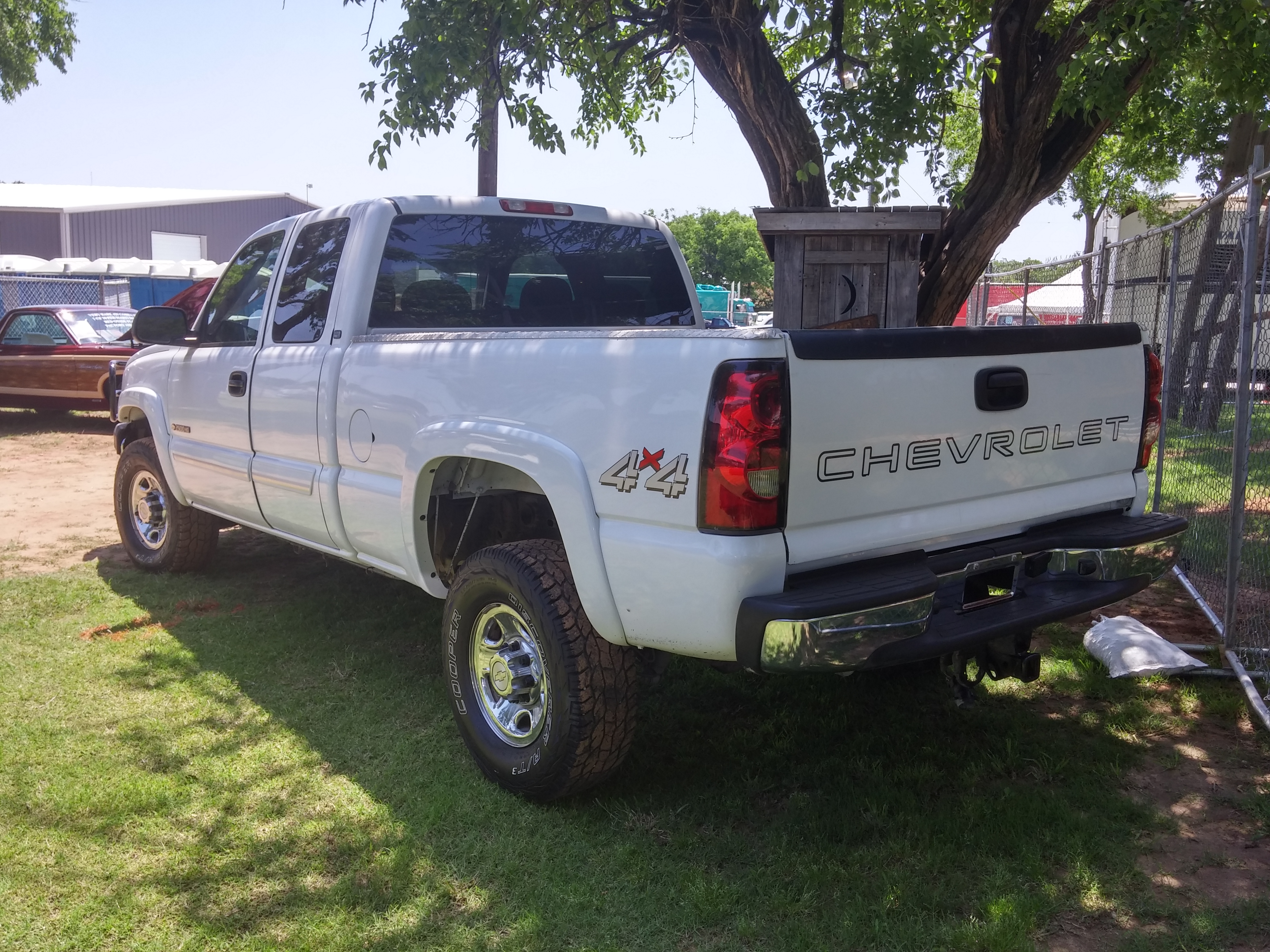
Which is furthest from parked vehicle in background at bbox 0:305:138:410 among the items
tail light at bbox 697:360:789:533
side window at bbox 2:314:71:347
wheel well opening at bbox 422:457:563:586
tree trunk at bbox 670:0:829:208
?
tail light at bbox 697:360:789:533

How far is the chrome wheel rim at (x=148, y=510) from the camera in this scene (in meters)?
6.50

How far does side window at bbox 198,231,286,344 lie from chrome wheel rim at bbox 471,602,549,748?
2.30 meters

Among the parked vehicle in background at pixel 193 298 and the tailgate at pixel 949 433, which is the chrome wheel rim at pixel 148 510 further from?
the parked vehicle in background at pixel 193 298

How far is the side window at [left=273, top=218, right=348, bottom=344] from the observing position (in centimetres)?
475

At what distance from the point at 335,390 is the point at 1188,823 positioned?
11.7ft

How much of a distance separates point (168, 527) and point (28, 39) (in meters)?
27.0

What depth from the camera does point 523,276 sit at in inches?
193

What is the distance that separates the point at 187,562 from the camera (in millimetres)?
6414

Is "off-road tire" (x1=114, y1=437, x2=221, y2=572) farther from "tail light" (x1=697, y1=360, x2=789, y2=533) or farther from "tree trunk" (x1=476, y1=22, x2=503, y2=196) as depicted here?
"tail light" (x1=697, y1=360, x2=789, y2=533)

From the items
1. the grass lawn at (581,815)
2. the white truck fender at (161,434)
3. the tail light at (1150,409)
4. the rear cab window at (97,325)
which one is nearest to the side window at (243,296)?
the white truck fender at (161,434)

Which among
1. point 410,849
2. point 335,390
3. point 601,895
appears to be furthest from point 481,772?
point 335,390

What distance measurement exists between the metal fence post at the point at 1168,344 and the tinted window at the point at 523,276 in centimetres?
271

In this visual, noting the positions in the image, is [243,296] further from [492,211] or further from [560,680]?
[560,680]

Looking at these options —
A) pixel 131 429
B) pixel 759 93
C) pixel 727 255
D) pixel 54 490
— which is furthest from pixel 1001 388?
pixel 727 255
